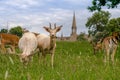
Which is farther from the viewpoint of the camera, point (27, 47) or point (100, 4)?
point (100, 4)

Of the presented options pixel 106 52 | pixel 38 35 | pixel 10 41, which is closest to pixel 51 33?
pixel 38 35

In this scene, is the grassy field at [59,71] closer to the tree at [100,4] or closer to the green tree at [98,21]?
the tree at [100,4]

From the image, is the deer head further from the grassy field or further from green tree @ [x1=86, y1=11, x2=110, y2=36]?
green tree @ [x1=86, y1=11, x2=110, y2=36]

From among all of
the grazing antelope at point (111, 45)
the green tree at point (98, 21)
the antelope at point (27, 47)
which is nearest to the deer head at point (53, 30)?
the antelope at point (27, 47)

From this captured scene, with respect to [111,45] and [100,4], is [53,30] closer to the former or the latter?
[111,45]

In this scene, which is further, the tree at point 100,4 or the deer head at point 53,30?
the tree at point 100,4

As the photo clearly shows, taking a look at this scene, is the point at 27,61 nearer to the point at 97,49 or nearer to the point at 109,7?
the point at 97,49

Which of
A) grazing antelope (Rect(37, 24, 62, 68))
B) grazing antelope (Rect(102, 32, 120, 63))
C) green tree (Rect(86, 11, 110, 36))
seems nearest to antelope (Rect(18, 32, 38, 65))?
grazing antelope (Rect(37, 24, 62, 68))

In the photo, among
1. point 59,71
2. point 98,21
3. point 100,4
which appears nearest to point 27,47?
point 59,71

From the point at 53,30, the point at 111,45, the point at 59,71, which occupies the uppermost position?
the point at 53,30

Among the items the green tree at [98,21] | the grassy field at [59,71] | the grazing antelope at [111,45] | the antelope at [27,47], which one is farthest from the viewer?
the green tree at [98,21]

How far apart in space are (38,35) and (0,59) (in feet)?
9.74

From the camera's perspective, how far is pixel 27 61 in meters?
13.7

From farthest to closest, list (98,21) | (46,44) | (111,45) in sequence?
(98,21)
(111,45)
(46,44)
